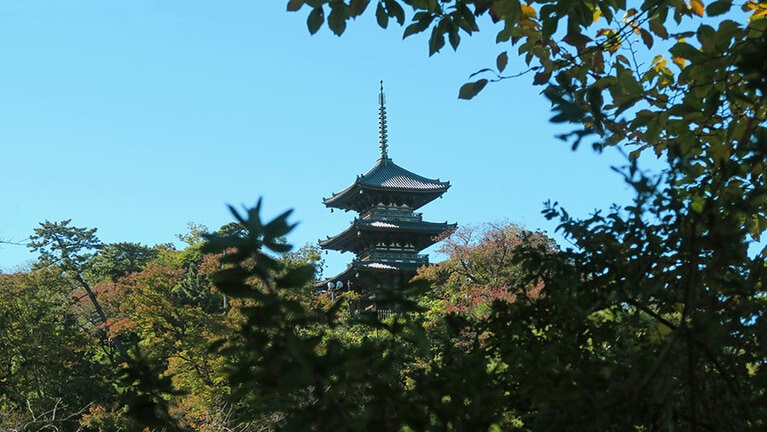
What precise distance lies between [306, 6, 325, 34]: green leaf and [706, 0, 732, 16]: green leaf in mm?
1191

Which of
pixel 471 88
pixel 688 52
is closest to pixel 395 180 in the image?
pixel 471 88

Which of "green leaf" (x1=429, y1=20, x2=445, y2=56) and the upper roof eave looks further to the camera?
the upper roof eave

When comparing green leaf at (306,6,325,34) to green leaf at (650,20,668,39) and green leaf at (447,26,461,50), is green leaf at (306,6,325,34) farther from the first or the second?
green leaf at (650,20,668,39)

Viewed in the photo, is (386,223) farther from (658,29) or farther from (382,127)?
(658,29)

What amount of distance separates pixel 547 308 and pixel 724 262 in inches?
17.4

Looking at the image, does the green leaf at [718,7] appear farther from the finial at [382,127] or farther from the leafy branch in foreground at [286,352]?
the finial at [382,127]

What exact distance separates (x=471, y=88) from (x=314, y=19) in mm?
549

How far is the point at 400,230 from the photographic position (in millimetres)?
31953

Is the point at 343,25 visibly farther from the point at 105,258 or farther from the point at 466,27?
the point at 105,258

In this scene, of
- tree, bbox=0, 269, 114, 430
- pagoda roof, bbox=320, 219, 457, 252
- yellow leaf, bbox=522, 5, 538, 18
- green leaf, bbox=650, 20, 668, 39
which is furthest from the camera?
pagoda roof, bbox=320, 219, 457, 252

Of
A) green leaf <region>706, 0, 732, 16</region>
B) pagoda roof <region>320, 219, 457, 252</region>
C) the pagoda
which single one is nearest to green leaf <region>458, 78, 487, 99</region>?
green leaf <region>706, 0, 732, 16</region>

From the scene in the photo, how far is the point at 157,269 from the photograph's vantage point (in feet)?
67.9

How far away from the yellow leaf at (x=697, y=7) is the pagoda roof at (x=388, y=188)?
96.2 feet

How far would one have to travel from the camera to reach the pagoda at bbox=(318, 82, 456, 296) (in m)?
31.8
